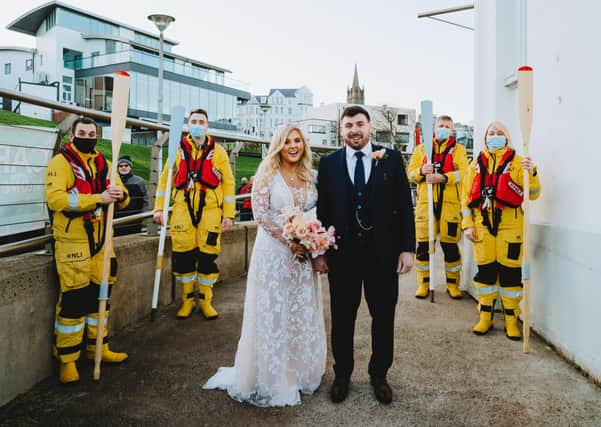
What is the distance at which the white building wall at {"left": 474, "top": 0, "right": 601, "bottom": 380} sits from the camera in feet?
12.2

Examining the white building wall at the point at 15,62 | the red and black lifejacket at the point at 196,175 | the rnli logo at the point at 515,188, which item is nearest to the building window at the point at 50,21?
the white building wall at the point at 15,62

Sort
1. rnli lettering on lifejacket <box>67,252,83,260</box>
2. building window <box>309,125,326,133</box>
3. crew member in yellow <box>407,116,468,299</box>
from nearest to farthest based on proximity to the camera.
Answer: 1. rnli lettering on lifejacket <box>67,252,83,260</box>
2. crew member in yellow <box>407,116,468,299</box>
3. building window <box>309,125,326,133</box>

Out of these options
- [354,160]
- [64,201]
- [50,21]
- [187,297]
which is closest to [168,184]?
[187,297]

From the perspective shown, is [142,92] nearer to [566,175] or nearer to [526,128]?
[526,128]

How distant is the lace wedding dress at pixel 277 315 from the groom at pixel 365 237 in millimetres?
165

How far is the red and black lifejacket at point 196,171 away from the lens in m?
5.09

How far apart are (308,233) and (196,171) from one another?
2339mm

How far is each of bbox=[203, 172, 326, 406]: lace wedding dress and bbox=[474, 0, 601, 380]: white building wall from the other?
2.09 meters

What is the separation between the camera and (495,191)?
463 centimetres

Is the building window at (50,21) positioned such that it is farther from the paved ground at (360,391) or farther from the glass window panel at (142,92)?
the paved ground at (360,391)

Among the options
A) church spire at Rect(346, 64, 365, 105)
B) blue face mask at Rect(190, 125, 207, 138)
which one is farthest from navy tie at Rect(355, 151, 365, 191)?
church spire at Rect(346, 64, 365, 105)

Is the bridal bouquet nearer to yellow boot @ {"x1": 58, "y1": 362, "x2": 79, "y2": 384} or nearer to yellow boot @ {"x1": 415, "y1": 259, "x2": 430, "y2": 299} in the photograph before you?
yellow boot @ {"x1": 58, "y1": 362, "x2": 79, "y2": 384}

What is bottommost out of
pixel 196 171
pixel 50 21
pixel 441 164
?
pixel 196 171

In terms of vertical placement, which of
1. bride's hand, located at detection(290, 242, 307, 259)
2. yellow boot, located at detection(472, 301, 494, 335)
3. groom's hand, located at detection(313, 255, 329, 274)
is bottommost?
yellow boot, located at detection(472, 301, 494, 335)
